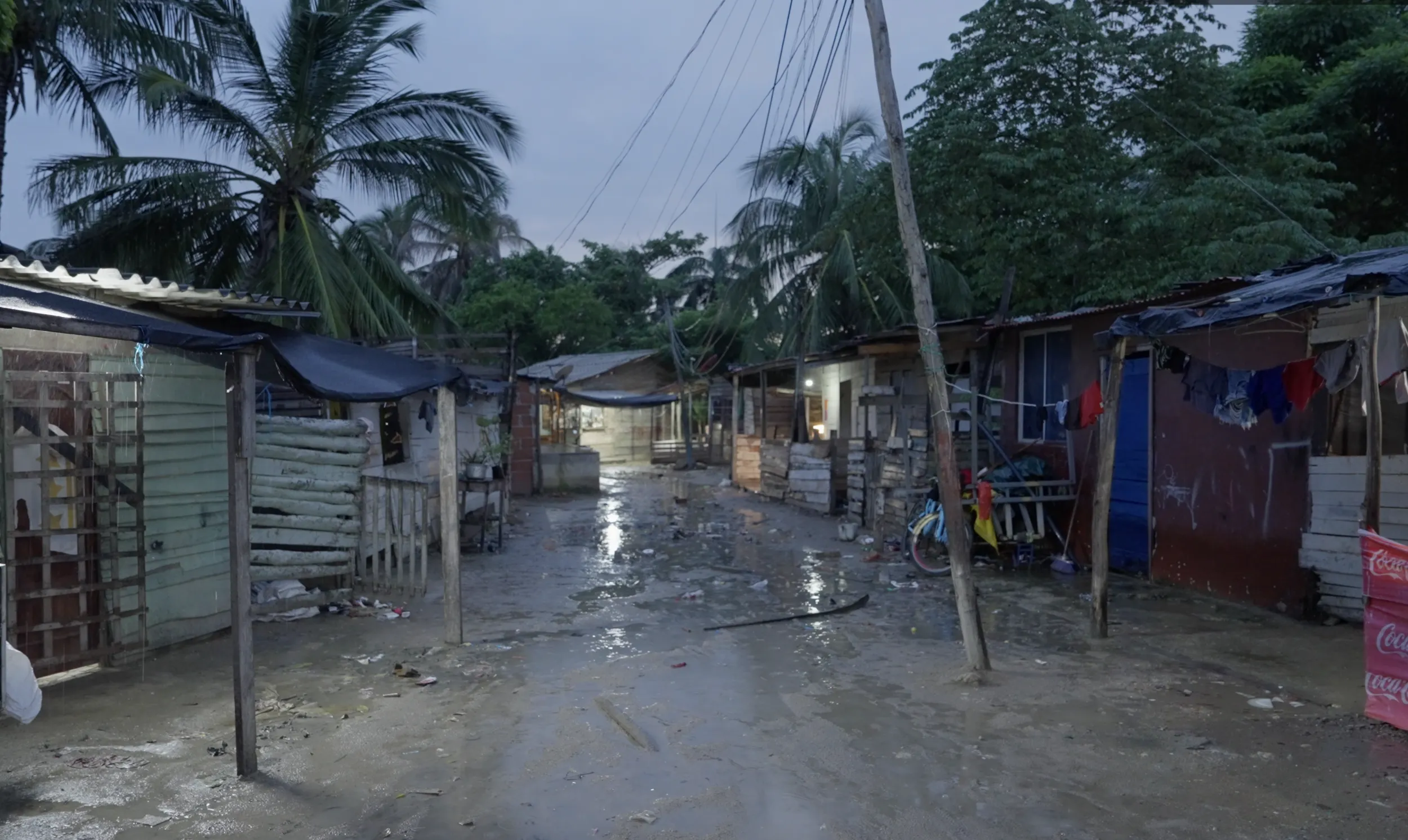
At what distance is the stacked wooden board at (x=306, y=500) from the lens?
27.9 ft

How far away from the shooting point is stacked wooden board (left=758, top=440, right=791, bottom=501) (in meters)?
19.3

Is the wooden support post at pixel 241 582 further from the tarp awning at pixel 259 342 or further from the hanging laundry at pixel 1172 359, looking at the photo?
the hanging laundry at pixel 1172 359

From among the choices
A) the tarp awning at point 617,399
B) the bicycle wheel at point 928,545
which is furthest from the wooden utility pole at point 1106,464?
the tarp awning at point 617,399

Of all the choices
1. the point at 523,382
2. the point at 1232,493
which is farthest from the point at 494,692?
the point at 523,382

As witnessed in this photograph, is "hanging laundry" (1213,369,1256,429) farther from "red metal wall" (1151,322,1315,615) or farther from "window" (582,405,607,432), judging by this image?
"window" (582,405,607,432)

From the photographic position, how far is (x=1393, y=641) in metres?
5.27

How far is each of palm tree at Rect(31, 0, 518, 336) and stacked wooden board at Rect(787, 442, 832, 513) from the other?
7447 millimetres

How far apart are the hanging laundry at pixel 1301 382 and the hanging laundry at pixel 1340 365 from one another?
398mm

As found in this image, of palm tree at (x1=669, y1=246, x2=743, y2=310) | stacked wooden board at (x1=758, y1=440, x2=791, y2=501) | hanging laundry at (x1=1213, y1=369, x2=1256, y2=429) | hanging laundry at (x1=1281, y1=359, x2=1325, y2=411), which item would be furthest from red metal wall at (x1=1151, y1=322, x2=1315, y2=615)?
palm tree at (x1=669, y1=246, x2=743, y2=310)

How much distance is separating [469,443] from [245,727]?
10900mm

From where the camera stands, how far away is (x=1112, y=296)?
1512 centimetres

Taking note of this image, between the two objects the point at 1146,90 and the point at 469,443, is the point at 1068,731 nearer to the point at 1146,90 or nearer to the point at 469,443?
the point at 469,443

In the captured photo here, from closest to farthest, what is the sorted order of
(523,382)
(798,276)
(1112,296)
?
(1112,296), (523,382), (798,276)

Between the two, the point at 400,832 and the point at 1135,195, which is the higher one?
the point at 1135,195
